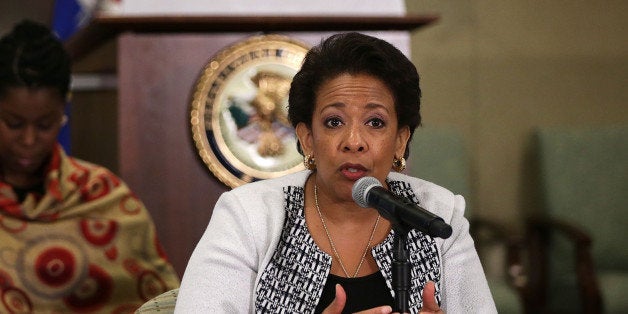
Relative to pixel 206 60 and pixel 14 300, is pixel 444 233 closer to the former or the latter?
pixel 206 60

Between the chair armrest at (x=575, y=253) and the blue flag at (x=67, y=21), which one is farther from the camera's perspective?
the chair armrest at (x=575, y=253)

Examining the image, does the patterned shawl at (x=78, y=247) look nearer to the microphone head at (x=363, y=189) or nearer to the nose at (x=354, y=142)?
the nose at (x=354, y=142)

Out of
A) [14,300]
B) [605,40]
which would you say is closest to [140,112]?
[14,300]

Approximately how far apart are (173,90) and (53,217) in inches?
23.1

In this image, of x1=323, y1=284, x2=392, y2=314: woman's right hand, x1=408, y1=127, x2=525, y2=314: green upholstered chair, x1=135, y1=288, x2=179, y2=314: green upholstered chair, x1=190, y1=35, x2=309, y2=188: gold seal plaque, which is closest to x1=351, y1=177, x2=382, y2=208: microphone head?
x1=323, y1=284, x2=392, y2=314: woman's right hand

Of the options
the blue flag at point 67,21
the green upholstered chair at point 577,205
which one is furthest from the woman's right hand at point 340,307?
the green upholstered chair at point 577,205

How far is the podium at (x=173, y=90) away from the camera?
102 inches

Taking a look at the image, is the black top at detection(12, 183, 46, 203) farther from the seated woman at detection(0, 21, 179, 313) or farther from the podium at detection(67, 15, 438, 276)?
the podium at detection(67, 15, 438, 276)

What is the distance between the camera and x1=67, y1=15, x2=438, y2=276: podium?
2588 millimetres

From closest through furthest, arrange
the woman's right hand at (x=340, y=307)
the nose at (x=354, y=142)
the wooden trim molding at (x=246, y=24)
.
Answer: the woman's right hand at (x=340, y=307), the nose at (x=354, y=142), the wooden trim molding at (x=246, y=24)

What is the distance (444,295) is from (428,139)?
2471 millimetres

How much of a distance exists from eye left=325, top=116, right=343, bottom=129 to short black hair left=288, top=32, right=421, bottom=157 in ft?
0.28

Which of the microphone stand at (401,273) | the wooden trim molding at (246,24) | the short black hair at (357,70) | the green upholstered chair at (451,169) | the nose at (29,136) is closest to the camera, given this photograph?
the microphone stand at (401,273)

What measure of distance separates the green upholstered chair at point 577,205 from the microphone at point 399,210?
3115 mm
